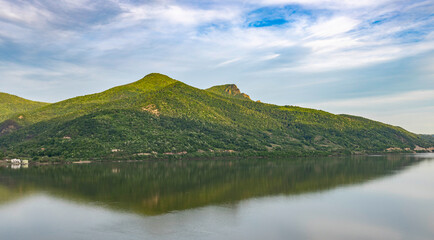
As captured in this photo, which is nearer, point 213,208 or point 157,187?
point 213,208

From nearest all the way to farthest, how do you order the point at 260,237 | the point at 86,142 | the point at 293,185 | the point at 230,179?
the point at 260,237
the point at 293,185
the point at 230,179
the point at 86,142

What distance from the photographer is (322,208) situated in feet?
A: 192

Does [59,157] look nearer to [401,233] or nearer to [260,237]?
[260,237]

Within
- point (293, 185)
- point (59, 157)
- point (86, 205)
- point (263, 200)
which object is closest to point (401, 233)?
point (263, 200)

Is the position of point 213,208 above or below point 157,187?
below

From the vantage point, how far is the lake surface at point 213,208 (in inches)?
1694

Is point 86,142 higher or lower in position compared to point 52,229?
higher

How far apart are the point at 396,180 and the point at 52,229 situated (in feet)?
295

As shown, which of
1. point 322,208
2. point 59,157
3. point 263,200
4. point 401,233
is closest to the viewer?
point 401,233

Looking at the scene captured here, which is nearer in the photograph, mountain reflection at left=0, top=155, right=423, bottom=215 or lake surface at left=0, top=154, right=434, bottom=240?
lake surface at left=0, top=154, right=434, bottom=240

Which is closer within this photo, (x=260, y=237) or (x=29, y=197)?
(x=260, y=237)

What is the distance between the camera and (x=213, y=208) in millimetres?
55656

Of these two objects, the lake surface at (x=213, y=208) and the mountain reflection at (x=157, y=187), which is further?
the mountain reflection at (x=157, y=187)

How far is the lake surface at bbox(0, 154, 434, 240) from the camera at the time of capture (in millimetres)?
43031
